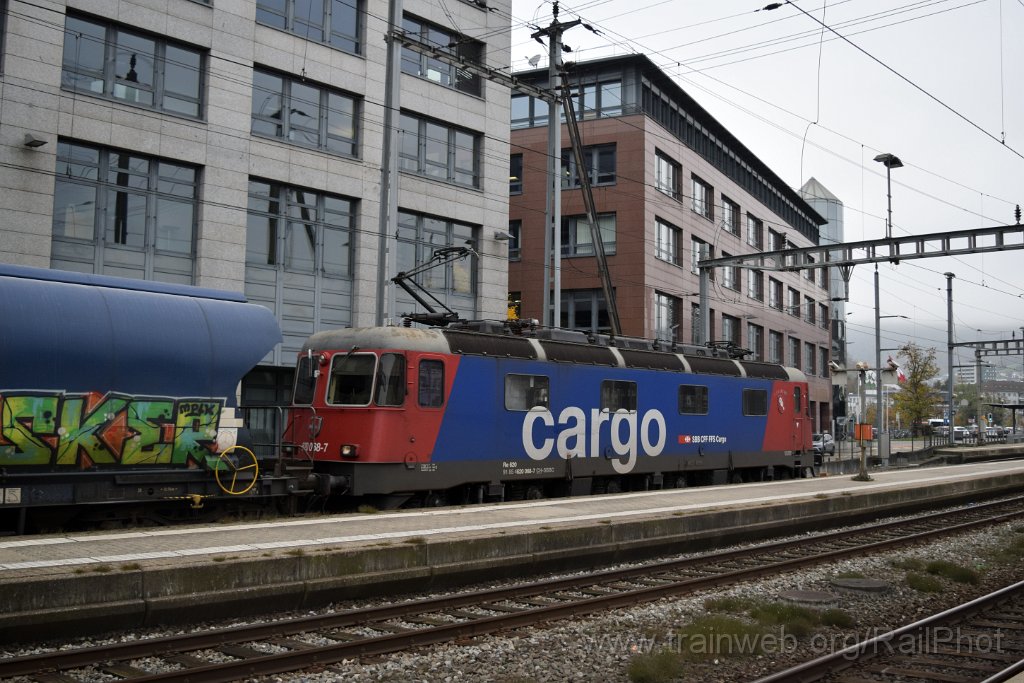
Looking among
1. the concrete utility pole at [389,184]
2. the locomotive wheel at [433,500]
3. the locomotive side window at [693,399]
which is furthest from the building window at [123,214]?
the locomotive side window at [693,399]

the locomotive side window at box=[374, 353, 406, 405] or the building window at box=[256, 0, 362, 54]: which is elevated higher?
the building window at box=[256, 0, 362, 54]

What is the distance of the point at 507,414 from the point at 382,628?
8979 millimetres

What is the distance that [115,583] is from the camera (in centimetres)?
870

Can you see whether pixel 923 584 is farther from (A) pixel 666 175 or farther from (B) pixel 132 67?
(A) pixel 666 175

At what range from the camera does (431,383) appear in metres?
16.8

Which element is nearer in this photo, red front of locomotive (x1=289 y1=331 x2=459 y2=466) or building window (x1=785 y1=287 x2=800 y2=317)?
red front of locomotive (x1=289 y1=331 x2=459 y2=466)

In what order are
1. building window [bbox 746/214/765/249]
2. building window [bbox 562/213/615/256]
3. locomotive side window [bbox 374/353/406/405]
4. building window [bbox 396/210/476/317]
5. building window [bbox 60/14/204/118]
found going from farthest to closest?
building window [bbox 746/214/765/249]
building window [bbox 562/213/615/256]
building window [bbox 396/210/476/317]
building window [bbox 60/14/204/118]
locomotive side window [bbox 374/353/406/405]

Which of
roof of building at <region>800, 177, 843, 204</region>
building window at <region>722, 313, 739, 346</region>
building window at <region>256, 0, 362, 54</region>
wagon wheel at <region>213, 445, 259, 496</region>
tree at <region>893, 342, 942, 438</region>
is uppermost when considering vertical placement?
roof of building at <region>800, 177, 843, 204</region>

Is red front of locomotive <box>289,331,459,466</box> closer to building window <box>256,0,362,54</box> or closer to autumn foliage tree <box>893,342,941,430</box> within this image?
building window <box>256,0,362,54</box>

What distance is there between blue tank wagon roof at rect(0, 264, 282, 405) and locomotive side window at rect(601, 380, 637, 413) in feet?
26.9

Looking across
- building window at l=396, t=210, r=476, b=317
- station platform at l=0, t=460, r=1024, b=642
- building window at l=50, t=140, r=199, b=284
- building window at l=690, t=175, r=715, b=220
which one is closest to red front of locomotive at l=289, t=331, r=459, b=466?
station platform at l=0, t=460, r=1024, b=642

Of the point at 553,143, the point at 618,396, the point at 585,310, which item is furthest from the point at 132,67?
the point at 585,310

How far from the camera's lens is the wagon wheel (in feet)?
46.2

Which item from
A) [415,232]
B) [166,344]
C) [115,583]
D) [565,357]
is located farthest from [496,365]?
[415,232]
